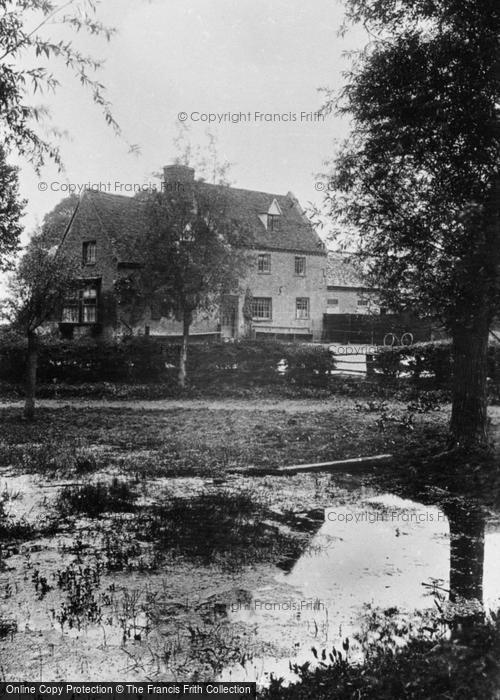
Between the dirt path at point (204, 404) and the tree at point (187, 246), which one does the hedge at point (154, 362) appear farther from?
the dirt path at point (204, 404)

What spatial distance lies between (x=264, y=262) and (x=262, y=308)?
3.31 metres

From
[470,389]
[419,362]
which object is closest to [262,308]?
[419,362]

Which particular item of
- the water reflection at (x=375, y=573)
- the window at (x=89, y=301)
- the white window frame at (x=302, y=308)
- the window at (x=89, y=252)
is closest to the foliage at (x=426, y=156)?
the water reflection at (x=375, y=573)

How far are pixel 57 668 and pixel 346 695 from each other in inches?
78.5

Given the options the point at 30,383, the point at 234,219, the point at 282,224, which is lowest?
the point at 30,383

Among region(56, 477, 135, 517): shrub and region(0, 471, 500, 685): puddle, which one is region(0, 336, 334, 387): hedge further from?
region(0, 471, 500, 685): puddle

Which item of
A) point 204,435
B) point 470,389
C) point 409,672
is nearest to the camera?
point 409,672

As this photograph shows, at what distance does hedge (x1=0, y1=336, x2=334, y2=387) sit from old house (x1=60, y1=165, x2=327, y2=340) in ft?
10.4

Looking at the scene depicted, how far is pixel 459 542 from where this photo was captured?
7.06 metres

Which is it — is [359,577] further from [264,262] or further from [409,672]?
[264,262]

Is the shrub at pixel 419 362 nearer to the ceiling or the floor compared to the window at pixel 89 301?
nearer to the floor

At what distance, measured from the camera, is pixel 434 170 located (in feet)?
30.5

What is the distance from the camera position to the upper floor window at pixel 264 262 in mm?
44094

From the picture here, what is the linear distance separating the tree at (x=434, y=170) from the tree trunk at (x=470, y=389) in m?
0.02
